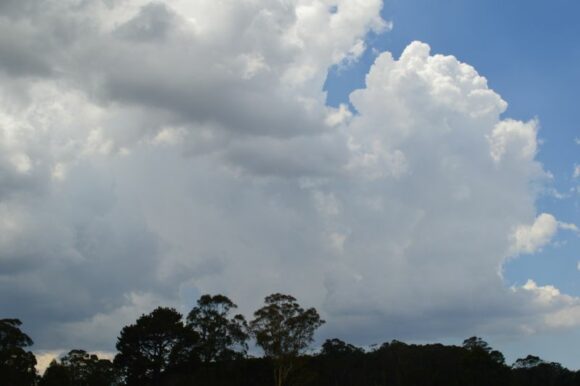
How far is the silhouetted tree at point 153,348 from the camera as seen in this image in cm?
8650

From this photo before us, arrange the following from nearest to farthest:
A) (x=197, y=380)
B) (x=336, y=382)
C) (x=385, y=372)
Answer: (x=197, y=380)
(x=336, y=382)
(x=385, y=372)

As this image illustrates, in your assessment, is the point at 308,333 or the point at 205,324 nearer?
the point at 308,333

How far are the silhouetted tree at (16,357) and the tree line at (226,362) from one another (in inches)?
4.3

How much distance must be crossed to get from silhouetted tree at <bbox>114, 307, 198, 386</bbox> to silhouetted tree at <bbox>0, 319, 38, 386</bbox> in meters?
12.2

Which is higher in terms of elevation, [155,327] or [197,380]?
[155,327]

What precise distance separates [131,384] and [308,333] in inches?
998

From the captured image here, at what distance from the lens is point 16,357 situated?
76.5m

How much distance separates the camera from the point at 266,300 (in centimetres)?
7875

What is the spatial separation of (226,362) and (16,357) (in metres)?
26.5

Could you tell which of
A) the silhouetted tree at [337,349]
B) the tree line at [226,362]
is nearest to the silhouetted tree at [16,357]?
the tree line at [226,362]

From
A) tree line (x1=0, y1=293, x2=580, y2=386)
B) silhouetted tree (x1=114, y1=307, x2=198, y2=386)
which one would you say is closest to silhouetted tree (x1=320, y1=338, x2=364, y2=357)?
tree line (x1=0, y1=293, x2=580, y2=386)

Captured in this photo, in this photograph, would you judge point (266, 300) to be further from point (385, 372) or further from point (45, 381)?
point (385, 372)

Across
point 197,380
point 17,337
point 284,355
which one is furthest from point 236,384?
point 17,337

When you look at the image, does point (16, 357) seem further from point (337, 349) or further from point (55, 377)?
point (337, 349)
